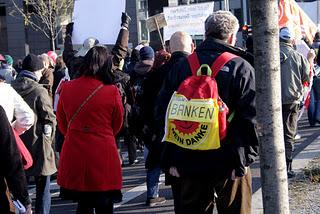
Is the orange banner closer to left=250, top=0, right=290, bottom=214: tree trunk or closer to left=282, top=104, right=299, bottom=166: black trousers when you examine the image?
left=282, top=104, right=299, bottom=166: black trousers

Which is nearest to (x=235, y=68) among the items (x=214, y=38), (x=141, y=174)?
(x=214, y=38)

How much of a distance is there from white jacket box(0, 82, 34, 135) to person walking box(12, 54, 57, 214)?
3.89 ft

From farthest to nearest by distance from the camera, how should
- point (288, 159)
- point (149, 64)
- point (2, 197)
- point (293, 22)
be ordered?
point (293, 22) < point (149, 64) < point (288, 159) < point (2, 197)

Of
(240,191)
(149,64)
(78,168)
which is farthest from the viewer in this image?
(149,64)

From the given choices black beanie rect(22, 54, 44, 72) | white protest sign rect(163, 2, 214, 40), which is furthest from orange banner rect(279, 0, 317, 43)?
white protest sign rect(163, 2, 214, 40)

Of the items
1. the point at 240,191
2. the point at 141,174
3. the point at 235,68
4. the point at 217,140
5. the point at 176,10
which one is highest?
the point at 176,10

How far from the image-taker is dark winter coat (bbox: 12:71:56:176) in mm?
6246

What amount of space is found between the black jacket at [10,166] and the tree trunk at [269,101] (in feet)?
5.08

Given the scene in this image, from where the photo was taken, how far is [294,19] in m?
10.5

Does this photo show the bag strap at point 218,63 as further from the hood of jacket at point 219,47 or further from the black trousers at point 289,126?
the black trousers at point 289,126

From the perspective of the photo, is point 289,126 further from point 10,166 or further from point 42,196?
point 10,166

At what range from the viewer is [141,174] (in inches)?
360

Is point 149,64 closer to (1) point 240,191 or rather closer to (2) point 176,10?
(1) point 240,191

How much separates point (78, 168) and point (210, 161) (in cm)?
148
